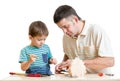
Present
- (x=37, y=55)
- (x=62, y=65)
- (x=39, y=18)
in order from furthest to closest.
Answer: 1. (x=39, y=18)
2. (x=37, y=55)
3. (x=62, y=65)

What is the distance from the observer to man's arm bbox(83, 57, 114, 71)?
1935 mm

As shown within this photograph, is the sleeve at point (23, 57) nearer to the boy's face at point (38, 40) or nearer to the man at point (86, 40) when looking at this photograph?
the boy's face at point (38, 40)

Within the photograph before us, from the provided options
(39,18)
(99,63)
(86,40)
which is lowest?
(99,63)

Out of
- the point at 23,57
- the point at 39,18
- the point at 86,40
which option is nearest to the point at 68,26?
the point at 86,40

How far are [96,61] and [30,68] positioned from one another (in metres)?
0.39

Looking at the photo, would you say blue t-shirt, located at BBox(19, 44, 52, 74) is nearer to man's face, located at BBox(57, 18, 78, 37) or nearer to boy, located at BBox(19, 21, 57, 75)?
boy, located at BBox(19, 21, 57, 75)

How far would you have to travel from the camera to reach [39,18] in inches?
113

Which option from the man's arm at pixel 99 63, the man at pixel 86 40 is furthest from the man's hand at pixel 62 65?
the man's arm at pixel 99 63

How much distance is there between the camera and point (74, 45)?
7.00 ft

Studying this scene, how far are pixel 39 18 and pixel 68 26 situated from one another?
99cm

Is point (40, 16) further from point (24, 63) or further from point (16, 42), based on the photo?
point (24, 63)

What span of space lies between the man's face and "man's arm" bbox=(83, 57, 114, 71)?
0.20m

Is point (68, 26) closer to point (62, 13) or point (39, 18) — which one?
point (62, 13)

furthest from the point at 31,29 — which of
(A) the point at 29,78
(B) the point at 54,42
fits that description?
(B) the point at 54,42
